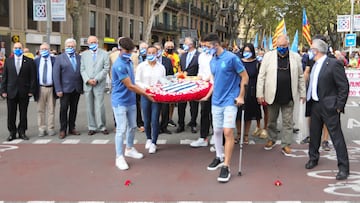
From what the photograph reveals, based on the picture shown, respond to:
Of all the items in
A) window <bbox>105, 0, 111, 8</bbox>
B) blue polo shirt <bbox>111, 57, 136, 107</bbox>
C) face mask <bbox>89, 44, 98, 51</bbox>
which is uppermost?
window <bbox>105, 0, 111, 8</bbox>

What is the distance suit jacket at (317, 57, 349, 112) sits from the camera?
6.62 m

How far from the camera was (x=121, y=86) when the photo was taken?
7.24 meters

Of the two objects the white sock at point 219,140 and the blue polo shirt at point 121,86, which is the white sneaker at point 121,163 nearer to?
the blue polo shirt at point 121,86

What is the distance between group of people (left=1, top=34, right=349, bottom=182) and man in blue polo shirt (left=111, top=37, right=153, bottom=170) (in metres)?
0.02

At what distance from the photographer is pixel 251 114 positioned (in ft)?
29.9

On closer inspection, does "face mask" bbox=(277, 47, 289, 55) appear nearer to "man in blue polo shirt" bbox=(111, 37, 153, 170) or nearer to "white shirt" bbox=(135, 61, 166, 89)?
"white shirt" bbox=(135, 61, 166, 89)

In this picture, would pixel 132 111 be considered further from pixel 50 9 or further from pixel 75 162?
pixel 50 9

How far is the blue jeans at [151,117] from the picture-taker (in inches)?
328

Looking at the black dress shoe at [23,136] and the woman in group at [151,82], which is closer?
the woman in group at [151,82]

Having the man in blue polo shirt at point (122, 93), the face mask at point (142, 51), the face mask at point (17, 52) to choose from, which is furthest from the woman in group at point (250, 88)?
the face mask at point (17, 52)

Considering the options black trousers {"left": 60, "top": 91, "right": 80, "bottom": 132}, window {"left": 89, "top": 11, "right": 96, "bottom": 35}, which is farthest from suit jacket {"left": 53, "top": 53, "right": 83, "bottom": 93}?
window {"left": 89, "top": 11, "right": 96, "bottom": 35}

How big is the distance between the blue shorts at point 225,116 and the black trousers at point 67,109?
413 cm

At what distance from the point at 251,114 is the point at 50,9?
9775 millimetres

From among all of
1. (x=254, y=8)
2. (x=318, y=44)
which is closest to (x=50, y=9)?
(x=318, y=44)
